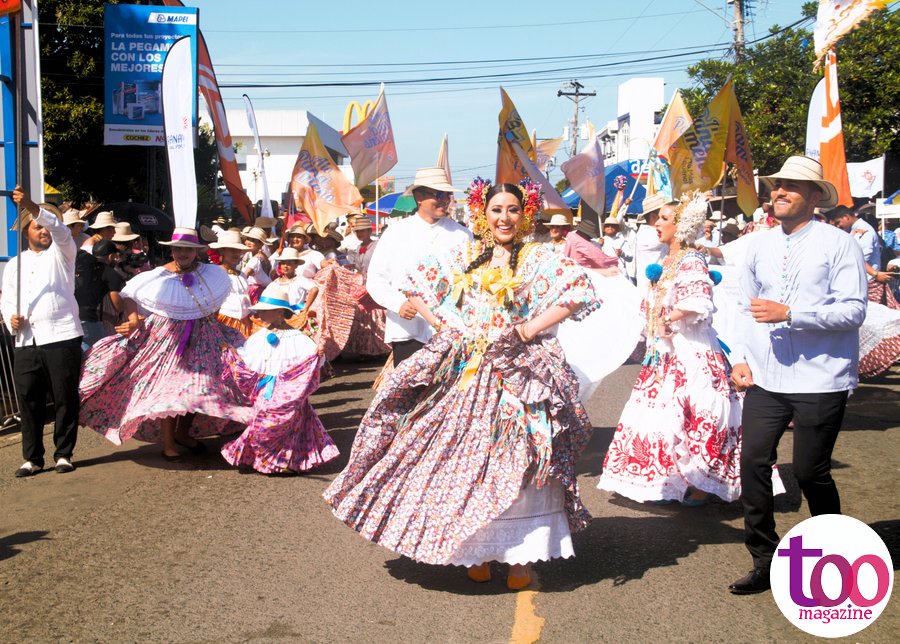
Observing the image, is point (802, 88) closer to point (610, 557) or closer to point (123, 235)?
point (123, 235)

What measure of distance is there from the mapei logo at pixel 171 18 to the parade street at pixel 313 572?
A: 974 cm

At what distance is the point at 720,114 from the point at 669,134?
6.94 feet

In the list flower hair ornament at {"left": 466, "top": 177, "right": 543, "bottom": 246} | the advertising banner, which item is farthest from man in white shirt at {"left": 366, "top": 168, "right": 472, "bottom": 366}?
the advertising banner

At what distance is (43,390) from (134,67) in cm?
1040

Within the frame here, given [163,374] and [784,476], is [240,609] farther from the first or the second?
[784,476]

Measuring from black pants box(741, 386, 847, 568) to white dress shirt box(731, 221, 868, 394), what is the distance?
69 mm

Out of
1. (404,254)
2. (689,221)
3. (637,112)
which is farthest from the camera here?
(637,112)

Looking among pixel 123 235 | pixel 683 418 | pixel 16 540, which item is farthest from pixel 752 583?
pixel 123 235

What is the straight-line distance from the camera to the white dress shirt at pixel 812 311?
462 centimetres

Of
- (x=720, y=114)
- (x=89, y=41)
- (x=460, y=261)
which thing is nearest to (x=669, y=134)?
(x=720, y=114)

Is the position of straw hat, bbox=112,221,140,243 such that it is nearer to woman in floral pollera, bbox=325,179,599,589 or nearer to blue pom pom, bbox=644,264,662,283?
blue pom pom, bbox=644,264,662,283

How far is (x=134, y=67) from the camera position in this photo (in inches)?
658

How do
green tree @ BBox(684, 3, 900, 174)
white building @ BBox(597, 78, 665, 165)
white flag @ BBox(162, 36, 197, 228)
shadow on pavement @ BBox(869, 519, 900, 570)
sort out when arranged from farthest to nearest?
white building @ BBox(597, 78, 665, 165)
green tree @ BBox(684, 3, 900, 174)
white flag @ BBox(162, 36, 197, 228)
shadow on pavement @ BBox(869, 519, 900, 570)

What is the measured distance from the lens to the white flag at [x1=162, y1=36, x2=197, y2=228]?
28.9ft
